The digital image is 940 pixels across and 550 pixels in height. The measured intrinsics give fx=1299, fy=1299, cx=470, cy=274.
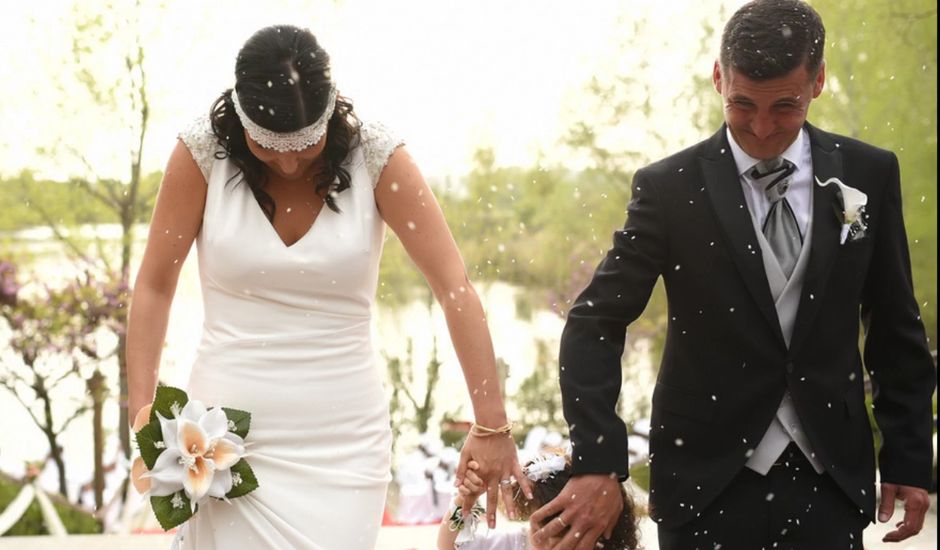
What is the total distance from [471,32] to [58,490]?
3.66 meters

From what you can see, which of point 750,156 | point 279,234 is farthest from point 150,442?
point 750,156

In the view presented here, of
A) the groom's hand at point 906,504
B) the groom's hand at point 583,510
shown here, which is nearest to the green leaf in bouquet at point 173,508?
the groom's hand at point 583,510

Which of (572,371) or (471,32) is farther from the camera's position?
(471,32)

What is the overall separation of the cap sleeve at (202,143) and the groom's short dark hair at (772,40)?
1.21 metres

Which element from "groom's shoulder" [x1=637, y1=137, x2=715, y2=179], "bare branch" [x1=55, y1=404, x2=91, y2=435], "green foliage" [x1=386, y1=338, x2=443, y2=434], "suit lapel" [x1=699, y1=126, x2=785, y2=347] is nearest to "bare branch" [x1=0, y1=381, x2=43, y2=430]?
"bare branch" [x1=55, y1=404, x2=91, y2=435]

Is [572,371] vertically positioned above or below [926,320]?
above

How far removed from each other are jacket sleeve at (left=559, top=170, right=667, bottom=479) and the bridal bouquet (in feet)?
2.72

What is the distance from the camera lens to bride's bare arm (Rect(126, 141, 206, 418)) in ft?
10.0

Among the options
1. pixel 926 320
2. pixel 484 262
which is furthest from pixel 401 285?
pixel 926 320

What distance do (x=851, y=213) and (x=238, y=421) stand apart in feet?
4.82

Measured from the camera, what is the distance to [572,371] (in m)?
2.70

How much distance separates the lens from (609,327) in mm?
2744

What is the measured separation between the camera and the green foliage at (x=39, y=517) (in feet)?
24.6

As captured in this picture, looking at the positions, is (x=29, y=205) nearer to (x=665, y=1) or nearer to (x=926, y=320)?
(x=665, y=1)
